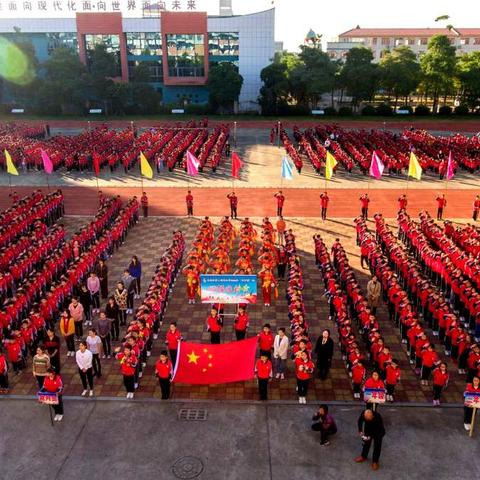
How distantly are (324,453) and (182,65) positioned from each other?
60.5 meters

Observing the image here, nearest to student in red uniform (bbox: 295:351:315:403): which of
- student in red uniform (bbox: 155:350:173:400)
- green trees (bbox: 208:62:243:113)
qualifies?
student in red uniform (bbox: 155:350:173:400)

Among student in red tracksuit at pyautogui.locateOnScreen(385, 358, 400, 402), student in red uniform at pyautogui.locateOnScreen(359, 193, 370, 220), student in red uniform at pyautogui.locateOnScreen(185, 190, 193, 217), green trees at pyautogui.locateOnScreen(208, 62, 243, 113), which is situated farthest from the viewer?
green trees at pyautogui.locateOnScreen(208, 62, 243, 113)

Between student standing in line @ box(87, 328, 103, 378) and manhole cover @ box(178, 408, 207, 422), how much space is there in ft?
7.30

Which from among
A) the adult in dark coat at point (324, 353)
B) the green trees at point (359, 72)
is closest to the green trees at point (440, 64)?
the green trees at point (359, 72)

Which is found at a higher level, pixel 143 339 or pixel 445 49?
pixel 445 49

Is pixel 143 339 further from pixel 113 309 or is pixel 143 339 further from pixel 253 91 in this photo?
pixel 253 91

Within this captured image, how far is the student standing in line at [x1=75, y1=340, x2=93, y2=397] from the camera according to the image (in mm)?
10094

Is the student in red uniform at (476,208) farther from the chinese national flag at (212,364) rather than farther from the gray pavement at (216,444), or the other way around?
the chinese national flag at (212,364)

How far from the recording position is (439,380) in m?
9.80

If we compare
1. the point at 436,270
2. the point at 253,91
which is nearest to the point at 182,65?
the point at 253,91

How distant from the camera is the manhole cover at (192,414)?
9750 mm

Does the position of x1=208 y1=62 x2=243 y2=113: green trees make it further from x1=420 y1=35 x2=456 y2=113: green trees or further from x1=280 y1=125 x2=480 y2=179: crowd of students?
x1=420 y1=35 x2=456 y2=113: green trees

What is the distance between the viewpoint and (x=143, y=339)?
1091 centimetres

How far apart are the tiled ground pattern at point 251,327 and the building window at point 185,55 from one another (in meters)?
46.5
